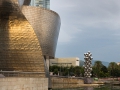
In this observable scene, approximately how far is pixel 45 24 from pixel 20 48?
8739mm

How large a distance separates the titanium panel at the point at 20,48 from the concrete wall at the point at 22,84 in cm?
609

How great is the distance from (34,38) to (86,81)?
1893 cm

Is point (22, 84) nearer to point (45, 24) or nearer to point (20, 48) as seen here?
point (20, 48)

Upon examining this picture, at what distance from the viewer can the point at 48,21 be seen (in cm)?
3144

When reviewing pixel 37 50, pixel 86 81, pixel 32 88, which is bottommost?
pixel 86 81

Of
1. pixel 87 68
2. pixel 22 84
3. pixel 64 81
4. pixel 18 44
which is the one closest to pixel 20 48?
pixel 18 44

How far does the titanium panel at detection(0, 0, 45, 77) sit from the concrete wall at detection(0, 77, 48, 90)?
6.09 m

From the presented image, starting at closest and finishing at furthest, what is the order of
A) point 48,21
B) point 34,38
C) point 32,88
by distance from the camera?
point 32,88
point 34,38
point 48,21

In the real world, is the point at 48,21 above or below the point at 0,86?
above

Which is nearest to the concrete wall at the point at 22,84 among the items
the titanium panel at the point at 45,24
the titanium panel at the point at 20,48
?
the titanium panel at the point at 20,48

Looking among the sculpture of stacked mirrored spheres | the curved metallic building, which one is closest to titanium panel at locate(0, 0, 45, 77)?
the curved metallic building

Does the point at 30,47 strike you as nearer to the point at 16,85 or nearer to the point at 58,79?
the point at 16,85

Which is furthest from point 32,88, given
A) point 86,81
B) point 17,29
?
point 86,81

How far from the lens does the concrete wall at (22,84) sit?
1339 cm
